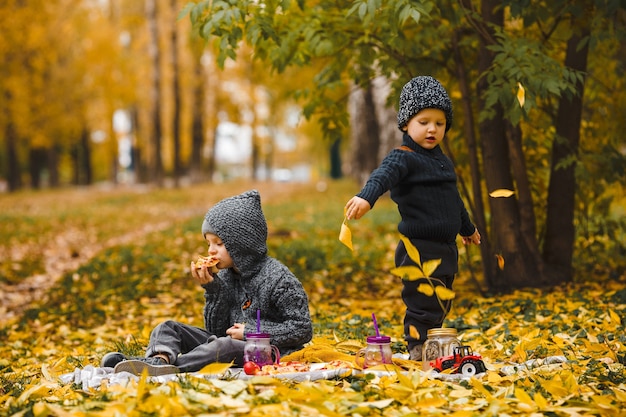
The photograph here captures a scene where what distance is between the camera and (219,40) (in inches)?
234

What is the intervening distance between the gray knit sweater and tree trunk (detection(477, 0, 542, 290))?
2896mm

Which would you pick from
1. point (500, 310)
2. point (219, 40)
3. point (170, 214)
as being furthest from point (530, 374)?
point (170, 214)

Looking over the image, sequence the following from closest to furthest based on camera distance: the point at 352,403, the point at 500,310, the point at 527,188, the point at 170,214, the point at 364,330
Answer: the point at 352,403 < the point at 364,330 < the point at 500,310 < the point at 527,188 < the point at 170,214

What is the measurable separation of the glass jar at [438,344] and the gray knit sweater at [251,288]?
66 centimetres

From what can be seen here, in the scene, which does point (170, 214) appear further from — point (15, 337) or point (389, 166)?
point (389, 166)

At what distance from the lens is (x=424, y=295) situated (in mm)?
4211

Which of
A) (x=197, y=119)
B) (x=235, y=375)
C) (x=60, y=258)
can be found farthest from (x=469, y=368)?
(x=197, y=119)

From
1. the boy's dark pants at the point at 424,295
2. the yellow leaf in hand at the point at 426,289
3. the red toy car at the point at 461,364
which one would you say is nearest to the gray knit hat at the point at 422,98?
the boy's dark pants at the point at 424,295

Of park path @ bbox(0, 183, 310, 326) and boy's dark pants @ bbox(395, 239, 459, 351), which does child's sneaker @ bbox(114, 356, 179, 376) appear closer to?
boy's dark pants @ bbox(395, 239, 459, 351)

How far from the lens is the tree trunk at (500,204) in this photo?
658cm

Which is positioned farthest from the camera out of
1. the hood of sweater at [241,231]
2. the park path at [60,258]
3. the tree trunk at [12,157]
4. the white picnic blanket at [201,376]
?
the tree trunk at [12,157]

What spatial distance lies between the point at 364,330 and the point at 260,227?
167cm

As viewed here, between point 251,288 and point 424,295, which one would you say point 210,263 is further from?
point 424,295

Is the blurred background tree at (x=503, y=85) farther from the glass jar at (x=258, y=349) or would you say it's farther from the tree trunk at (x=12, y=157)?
the tree trunk at (x=12, y=157)
